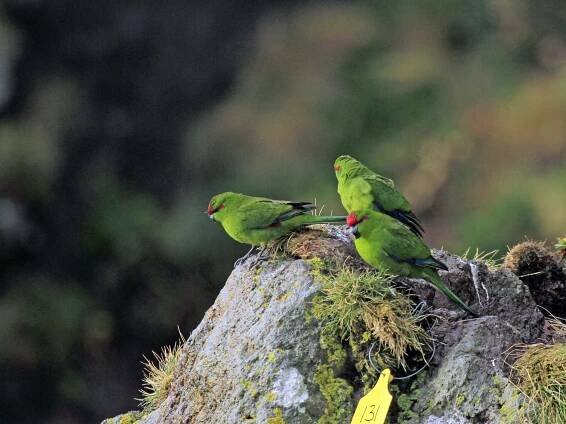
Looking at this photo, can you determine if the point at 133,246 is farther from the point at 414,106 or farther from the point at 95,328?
the point at 414,106

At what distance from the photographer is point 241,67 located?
52.1 feet

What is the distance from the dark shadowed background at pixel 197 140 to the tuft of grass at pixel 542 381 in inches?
335

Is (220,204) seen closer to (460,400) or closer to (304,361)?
(304,361)

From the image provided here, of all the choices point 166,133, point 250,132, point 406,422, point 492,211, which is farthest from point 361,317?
point 166,133

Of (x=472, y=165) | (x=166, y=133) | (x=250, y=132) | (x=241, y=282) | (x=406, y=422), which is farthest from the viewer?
(x=166, y=133)

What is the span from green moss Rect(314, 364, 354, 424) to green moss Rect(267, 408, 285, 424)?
0.14 m

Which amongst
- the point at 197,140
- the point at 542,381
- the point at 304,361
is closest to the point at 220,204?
the point at 304,361

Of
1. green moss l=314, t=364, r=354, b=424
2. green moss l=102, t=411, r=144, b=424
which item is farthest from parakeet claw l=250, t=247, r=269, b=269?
green moss l=102, t=411, r=144, b=424

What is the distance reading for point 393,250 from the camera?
3.81 metres

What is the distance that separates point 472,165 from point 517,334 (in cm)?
1011

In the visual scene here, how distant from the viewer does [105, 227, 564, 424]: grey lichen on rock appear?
3.48 metres

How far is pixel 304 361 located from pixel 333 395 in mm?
170

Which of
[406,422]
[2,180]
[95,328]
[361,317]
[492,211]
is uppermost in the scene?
[2,180]

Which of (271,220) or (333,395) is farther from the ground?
(271,220)
